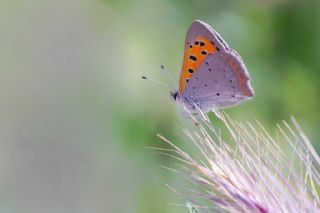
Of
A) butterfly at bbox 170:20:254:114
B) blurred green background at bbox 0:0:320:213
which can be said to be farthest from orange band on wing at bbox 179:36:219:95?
blurred green background at bbox 0:0:320:213

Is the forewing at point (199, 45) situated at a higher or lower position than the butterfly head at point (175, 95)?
higher

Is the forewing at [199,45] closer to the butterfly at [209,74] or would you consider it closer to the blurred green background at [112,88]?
the butterfly at [209,74]

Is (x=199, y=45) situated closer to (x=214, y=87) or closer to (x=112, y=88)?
(x=214, y=87)

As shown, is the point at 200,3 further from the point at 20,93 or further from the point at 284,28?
the point at 20,93

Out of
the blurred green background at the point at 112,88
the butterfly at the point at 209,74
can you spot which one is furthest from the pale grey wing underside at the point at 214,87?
the blurred green background at the point at 112,88

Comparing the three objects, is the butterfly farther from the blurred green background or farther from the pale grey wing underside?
the blurred green background
